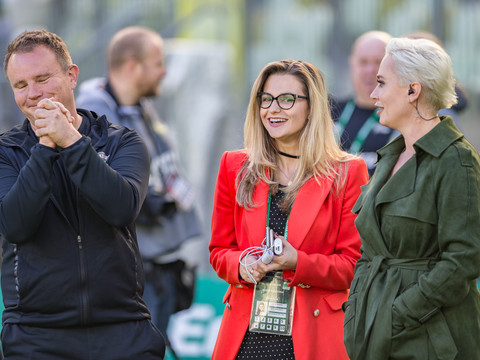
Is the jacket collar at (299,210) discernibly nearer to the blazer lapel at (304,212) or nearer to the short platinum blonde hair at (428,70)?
the blazer lapel at (304,212)

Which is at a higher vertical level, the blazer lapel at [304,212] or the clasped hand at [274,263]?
the blazer lapel at [304,212]

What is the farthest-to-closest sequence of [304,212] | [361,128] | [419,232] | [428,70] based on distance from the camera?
[361,128] < [304,212] < [428,70] < [419,232]

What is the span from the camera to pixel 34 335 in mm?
3525

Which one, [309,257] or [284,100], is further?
[284,100]

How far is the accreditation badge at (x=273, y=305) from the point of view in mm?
3965

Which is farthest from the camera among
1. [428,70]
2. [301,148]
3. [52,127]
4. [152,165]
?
[152,165]

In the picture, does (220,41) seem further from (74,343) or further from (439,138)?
(74,343)

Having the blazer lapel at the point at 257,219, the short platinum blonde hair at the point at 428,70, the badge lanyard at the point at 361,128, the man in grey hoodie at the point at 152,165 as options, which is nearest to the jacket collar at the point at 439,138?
the short platinum blonde hair at the point at 428,70

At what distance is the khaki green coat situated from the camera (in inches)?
134

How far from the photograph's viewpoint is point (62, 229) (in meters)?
3.55

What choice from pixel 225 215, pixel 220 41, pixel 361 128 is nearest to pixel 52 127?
pixel 225 215

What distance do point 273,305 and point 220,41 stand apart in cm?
744

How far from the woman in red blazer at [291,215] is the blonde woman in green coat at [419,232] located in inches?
10.9

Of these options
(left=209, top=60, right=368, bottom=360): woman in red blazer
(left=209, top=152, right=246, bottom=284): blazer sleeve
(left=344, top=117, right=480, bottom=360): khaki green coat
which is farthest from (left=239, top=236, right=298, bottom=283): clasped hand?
(left=344, top=117, right=480, bottom=360): khaki green coat
